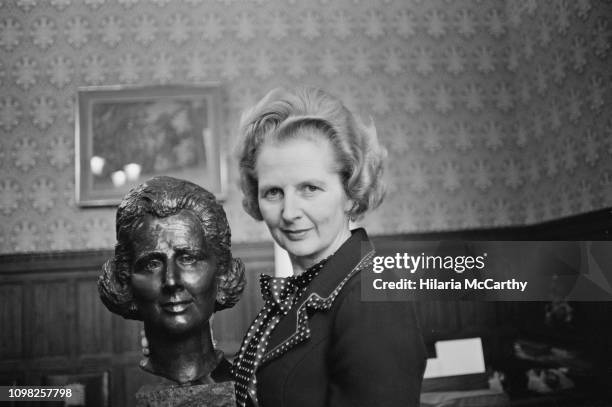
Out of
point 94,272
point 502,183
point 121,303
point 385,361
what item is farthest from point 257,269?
point 385,361

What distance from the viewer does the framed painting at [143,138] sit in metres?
4.76

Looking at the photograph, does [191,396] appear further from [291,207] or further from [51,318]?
[51,318]

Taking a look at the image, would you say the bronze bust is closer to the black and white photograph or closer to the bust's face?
the bust's face

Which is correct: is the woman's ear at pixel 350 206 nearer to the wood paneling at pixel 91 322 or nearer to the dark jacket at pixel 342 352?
the dark jacket at pixel 342 352

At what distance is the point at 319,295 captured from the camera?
113 cm

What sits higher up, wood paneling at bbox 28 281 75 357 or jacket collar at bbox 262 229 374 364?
jacket collar at bbox 262 229 374 364

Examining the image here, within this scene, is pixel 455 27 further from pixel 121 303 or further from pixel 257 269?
pixel 121 303

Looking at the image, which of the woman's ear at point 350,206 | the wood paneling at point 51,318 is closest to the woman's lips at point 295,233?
the woman's ear at point 350,206

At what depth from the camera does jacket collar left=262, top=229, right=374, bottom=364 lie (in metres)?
1.10

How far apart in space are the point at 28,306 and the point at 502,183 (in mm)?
4099

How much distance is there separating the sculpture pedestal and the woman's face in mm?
313

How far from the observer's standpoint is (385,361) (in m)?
0.99

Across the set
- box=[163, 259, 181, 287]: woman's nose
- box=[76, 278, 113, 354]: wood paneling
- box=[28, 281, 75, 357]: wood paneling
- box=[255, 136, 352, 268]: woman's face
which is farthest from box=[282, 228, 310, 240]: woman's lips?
box=[28, 281, 75, 357]: wood paneling

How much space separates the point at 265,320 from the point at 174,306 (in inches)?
7.5
